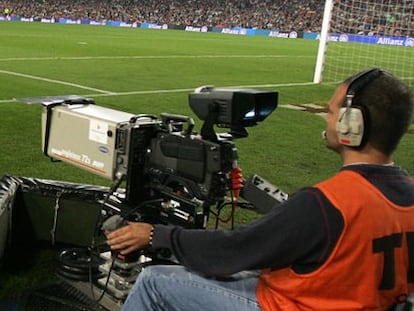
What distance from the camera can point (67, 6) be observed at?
160 feet

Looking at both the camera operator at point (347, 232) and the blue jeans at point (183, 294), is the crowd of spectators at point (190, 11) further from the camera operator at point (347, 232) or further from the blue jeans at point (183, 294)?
the camera operator at point (347, 232)

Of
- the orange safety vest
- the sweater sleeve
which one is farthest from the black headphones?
the sweater sleeve

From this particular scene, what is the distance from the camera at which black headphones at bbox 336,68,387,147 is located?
6.06 feet

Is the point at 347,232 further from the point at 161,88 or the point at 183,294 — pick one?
the point at 161,88

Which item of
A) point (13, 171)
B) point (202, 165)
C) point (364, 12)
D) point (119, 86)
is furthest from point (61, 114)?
point (364, 12)

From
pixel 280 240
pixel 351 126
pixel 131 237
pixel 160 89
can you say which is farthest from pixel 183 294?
pixel 160 89

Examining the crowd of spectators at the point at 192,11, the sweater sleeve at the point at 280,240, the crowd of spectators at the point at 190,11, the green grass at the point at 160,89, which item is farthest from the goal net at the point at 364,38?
the crowd of spectators at the point at 190,11

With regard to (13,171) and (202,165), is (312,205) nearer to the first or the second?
(202,165)

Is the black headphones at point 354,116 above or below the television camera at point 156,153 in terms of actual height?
above

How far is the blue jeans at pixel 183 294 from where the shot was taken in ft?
7.06

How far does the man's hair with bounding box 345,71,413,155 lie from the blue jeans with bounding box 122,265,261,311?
68 centimetres

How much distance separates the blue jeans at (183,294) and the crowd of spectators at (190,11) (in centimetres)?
3815

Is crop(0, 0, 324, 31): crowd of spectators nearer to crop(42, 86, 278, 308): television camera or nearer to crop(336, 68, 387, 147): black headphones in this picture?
crop(42, 86, 278, 308): television camera

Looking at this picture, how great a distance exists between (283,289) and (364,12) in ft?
45.9
